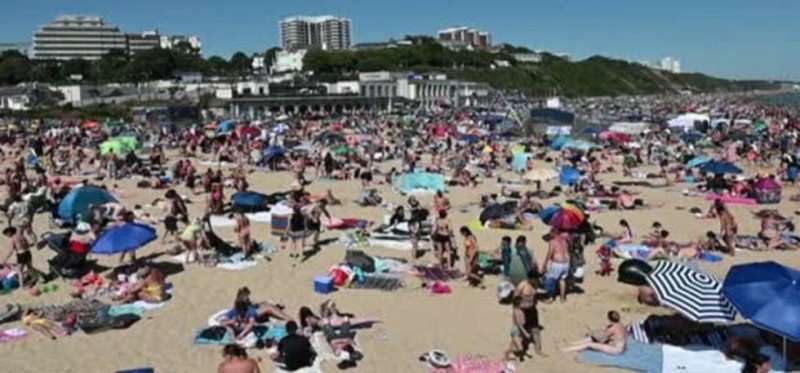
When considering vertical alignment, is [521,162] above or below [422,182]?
below

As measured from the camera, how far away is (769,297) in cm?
727

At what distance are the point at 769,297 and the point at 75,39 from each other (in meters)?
147

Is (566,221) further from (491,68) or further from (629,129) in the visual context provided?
(491,68)

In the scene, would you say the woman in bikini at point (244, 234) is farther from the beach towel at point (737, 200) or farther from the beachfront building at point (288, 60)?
the beachfront building at point (288, 60)

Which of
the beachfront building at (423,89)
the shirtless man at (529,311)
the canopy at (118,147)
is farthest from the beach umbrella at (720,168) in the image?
the beachfront building at (423,89)

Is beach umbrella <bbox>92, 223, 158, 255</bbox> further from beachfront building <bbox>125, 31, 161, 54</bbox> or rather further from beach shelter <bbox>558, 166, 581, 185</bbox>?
beachfront building <bbox>125, 31, 161, 54</bbox>

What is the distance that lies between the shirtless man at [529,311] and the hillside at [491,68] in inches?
3448

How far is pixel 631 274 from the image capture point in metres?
11.0

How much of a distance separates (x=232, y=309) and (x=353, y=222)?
6.26m

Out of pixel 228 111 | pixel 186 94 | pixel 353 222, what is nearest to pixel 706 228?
pixel 353 222

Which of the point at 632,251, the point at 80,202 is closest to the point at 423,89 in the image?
the point at 80,202

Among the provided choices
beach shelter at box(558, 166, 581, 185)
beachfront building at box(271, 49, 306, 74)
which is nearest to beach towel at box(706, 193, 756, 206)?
beach shelter at box(558, 166, 581, 185)

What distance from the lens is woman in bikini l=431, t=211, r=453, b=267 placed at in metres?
11.6

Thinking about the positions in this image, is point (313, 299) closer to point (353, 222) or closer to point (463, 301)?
point (463, 301)
